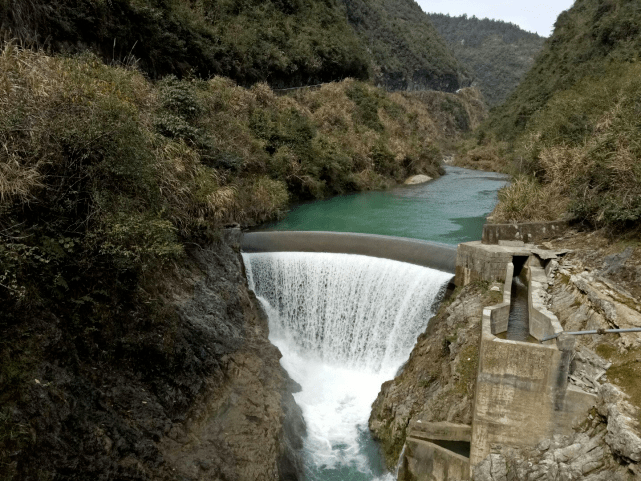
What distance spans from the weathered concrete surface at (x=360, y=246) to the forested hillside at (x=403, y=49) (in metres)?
39.7

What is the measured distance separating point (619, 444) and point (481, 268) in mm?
4383

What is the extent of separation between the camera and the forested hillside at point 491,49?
104312 mm

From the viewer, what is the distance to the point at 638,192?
8.46 meters

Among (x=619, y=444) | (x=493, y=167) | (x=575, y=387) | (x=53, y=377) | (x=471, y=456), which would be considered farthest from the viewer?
(x=493, y=167)

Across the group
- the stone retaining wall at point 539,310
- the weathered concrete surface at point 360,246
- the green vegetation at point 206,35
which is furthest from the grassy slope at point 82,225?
the stone retaining wall at point 539,310

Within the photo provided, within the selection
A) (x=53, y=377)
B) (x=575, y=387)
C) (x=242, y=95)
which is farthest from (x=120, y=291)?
(x=242, y=95)

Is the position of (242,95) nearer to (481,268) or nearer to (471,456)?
(481,268)

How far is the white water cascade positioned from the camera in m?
9.23

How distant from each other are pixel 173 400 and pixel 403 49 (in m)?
59.6

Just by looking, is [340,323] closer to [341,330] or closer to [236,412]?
[341,330]

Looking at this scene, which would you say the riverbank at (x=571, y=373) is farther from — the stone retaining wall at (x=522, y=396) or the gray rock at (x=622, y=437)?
the stone retaining wall at (x=522, y=396)

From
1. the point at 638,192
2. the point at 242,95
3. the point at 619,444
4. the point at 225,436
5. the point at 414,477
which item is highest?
the point at 242,95

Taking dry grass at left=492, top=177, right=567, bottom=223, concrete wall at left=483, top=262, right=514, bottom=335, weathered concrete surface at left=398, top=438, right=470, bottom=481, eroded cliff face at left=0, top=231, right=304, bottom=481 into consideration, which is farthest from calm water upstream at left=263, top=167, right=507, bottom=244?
weathered concrete surface at left=398, top=438, right=470, bottom=481

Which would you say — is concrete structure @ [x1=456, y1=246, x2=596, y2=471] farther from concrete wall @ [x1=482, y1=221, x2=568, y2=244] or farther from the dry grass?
the dry grass
